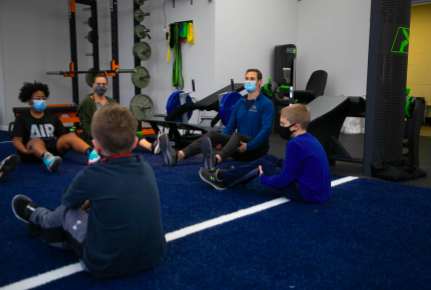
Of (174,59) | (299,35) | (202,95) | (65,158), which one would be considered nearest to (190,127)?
(65,158)

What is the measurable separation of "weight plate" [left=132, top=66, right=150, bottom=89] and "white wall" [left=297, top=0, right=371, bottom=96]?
11.6 feet

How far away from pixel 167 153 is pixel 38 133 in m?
1.44

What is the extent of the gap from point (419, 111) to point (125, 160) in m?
3.47

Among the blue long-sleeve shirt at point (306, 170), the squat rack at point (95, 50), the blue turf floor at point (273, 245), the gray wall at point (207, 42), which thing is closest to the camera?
the blue turf floor at point (273, 245)

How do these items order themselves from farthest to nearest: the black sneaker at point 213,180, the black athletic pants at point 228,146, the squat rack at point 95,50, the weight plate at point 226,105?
the squat rack at point 95,50
the weight plate at point 226,105
the black athletic pants at point 228,146
the black sneaker at point 213,180

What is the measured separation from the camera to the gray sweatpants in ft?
5.75

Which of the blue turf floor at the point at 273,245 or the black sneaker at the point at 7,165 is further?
the black sneaker at the point at 7,165

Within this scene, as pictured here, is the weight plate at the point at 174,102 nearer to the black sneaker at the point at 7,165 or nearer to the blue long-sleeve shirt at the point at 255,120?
the blue long-sleeve shirt at the point at 255,120

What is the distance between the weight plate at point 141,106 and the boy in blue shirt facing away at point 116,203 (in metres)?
5.45

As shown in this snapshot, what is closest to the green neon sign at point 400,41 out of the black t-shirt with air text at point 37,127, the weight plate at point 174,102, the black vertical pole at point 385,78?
the black vertical pole at point 385,78

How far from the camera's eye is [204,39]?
700cm

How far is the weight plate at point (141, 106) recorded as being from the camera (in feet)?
23.0

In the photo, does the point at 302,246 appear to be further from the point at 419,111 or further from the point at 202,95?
the point at 202,95

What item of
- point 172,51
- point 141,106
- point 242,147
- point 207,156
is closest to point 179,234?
point 207,156
